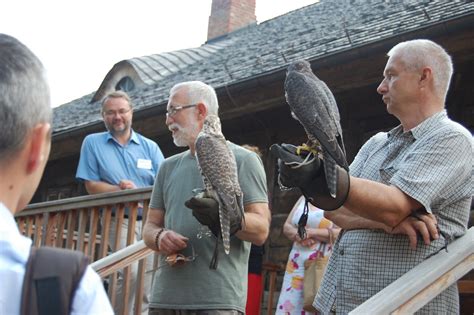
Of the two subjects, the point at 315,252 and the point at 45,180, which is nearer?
the point at 315,252

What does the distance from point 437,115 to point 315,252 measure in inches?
84.2

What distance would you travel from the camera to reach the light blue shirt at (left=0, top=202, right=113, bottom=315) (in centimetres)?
132

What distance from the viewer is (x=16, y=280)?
1.32 meters

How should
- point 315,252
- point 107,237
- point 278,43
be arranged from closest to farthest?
point 315,252 < point 107,237 < point 278,43

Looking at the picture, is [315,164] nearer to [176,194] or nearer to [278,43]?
[176,194]

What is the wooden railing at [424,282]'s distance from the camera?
279cm

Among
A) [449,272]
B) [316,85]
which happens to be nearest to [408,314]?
[449,272]

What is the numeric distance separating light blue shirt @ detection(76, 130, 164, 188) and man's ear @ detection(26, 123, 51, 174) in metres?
4.75

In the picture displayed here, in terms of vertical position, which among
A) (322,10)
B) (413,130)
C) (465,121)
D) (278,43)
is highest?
(322,10)

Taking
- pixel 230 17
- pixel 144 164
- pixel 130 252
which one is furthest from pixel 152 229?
pixel 230 17

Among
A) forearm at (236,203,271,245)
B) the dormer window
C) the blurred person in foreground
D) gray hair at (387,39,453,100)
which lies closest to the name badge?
forearm at (236,203,271,245)

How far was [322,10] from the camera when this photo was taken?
13422mm

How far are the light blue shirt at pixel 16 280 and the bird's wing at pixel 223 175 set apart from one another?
210cm

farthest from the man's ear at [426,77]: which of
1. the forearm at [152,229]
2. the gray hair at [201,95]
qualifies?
the forearm at [152,229]
